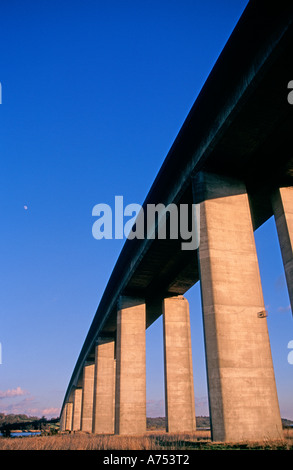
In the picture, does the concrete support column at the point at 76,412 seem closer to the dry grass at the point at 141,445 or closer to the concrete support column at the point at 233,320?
the dry grass at the point at 141,445

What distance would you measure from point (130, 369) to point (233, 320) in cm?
1472

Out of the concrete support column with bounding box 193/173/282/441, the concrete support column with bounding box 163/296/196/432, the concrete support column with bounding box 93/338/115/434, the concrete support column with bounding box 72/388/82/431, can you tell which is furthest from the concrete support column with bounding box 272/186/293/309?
the concrete support column with bounding box 72/388/82/431

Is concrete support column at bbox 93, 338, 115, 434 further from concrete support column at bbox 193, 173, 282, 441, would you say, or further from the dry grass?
concrete support column at bbox 193, 173, 282, 441

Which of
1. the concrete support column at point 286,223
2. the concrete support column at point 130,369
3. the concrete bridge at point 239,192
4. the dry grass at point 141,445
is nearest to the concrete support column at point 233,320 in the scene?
the concrete bridge at point 239,192

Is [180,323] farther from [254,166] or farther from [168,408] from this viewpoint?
[254,166]

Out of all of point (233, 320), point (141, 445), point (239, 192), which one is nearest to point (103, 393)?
point (141, 445)

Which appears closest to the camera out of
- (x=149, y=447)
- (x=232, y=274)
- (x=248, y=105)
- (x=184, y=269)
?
(x=149, y=447)

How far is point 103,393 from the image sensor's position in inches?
1324

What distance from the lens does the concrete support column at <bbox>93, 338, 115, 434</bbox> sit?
3222 centimetres

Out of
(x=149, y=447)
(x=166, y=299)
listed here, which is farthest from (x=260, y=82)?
(x=166, y=299)

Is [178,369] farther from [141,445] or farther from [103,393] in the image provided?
[141,445]

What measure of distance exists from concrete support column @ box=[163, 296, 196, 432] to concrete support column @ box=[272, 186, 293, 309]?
13.6 m

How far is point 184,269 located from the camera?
2430 centimetres

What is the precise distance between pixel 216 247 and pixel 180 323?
614 inches
